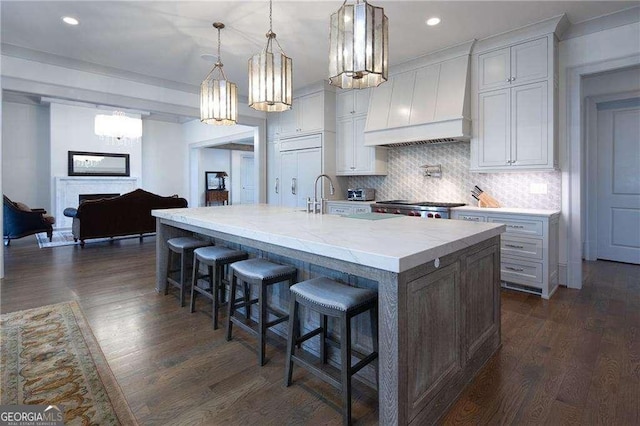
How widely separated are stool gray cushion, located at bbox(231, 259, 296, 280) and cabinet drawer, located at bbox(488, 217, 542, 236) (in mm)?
2573

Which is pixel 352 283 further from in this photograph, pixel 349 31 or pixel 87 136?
pixel 87 136

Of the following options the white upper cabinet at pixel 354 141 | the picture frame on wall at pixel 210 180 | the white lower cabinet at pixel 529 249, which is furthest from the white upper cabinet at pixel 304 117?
the picture frame on wall at pixel 210 180

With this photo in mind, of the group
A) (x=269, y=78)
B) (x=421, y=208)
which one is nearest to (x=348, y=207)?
(x=421, y=208)

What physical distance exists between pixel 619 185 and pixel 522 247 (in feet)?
8.22

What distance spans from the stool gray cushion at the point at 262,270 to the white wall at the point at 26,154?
8536 mm

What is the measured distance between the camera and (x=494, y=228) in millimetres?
2082

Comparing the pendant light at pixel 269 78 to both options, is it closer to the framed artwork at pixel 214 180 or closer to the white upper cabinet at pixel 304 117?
the white upper cabinet at pixel 304 117

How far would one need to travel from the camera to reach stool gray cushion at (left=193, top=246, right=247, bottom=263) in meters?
2.72

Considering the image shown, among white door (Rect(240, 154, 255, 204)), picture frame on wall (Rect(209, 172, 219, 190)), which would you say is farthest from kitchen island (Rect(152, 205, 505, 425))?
white door (Rect(240, 154, 255, 204))

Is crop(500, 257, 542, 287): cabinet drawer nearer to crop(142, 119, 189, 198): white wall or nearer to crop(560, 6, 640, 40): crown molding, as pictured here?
crop(560, 6, 640, 40): crown molding

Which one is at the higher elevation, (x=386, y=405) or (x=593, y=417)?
(x=386, y=405)

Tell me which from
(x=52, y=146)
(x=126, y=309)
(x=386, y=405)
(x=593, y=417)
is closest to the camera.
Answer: (x=386, y=405)

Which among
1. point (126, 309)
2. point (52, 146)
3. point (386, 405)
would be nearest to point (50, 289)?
point (126, 309)

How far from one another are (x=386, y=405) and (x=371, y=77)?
1844 mm
